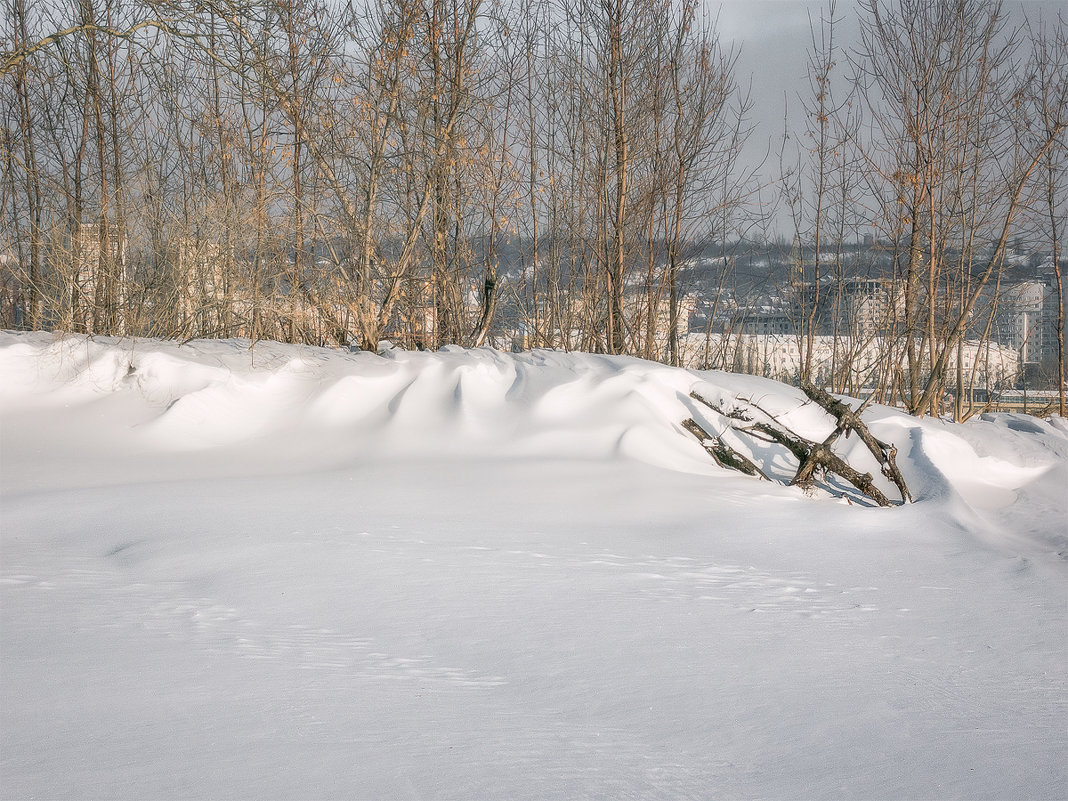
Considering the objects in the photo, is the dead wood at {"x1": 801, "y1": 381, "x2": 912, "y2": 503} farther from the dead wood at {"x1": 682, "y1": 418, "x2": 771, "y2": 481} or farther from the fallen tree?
the dead wood at {"x1": 682, "y1": 418, "x2": 771, "y2": 481}

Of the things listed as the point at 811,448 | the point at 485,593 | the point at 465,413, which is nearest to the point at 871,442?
the point at 811,448

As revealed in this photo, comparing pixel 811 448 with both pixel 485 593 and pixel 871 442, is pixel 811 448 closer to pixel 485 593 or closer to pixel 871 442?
pixel 871 442

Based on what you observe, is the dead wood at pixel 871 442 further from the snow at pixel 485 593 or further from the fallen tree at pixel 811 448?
the snow at pixel 485 593

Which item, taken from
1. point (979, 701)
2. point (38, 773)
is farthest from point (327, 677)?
point (979, 701)

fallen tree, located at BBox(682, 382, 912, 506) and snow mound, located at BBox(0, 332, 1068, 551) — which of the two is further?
fallen tree, located at BBox(682, 382, 912, 506)

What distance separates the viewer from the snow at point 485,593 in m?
1.76

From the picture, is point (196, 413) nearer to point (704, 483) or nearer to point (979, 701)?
point (704, 483)

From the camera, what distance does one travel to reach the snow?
1.76 m

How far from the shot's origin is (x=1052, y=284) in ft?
27.1

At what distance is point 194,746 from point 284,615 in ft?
2.96

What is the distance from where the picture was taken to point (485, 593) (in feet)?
9.50

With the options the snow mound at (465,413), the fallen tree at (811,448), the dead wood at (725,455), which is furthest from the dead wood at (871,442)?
the dead wood at (725,455)

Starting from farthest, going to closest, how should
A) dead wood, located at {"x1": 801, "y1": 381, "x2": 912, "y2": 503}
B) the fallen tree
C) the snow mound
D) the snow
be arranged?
dead wood, located at {"x1": 801, "y1": 381, "x2": 912, "y2": 503}, the fallen tree, the snow mound, the snow

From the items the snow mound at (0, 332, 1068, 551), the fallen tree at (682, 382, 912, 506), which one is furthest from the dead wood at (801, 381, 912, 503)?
the snow mound at (0, 332, 1068, 551)
